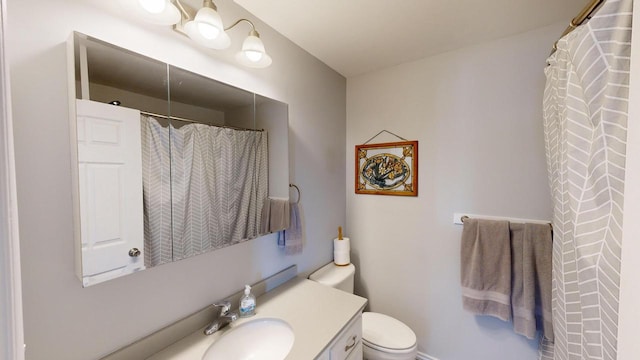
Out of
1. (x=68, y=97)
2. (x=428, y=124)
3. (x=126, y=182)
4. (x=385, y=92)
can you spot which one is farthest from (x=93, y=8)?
(x=428, y=124)

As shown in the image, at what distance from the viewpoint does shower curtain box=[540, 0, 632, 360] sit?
0.58 meters

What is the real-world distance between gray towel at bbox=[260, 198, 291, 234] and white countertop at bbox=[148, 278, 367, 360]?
1.21ft

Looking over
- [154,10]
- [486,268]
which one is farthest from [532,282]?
[154,10]

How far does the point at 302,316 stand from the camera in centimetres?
112

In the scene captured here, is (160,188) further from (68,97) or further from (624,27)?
(624,27)

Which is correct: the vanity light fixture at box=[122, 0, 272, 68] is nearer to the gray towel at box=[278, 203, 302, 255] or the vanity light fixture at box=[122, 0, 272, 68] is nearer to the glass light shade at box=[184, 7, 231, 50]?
the glass light shade at box=[184, 7, 231, 50]

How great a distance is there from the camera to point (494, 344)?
152cm

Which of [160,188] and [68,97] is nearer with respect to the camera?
[68,97]

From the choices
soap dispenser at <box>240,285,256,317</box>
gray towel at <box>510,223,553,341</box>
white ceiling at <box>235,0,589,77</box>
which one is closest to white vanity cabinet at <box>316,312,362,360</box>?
soap dispenser at <box>240,285,256,317</box>

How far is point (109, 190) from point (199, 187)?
308 millimetres

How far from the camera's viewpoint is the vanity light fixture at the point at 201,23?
814 millimetres

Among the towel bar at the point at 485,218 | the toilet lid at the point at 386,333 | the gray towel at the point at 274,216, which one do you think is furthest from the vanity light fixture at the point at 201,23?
the toilet lid at the point at 386,333

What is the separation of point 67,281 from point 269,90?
1.15 metres

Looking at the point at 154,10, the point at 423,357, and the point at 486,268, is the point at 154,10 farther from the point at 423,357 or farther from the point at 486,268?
the point at 423,357
